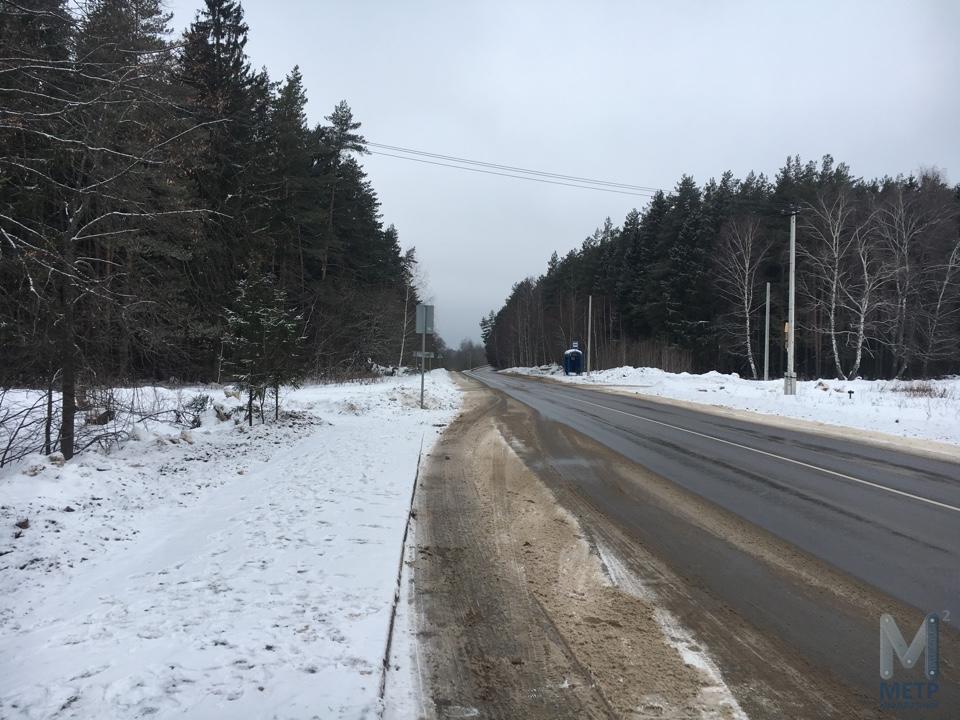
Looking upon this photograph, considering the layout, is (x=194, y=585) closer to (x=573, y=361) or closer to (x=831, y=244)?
(x=831, y=244)

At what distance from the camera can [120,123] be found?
6957 mm

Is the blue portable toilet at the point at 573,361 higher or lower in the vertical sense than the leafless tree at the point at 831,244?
lower

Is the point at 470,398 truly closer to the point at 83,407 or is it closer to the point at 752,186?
the point at 83,407

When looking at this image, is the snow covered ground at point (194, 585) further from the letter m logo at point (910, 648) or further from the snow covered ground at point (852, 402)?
the snow covered ground at point (852, 402)

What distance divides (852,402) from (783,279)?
32.5 meters

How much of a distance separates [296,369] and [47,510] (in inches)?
301

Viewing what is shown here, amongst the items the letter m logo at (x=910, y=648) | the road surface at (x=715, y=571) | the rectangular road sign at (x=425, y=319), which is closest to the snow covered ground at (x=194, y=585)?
the road surface at (x=715, y=571)

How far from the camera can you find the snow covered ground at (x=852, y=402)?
1473 cm

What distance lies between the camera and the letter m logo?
3338 mm

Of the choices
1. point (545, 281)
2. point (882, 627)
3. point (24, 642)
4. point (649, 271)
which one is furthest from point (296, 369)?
point (545, 281)

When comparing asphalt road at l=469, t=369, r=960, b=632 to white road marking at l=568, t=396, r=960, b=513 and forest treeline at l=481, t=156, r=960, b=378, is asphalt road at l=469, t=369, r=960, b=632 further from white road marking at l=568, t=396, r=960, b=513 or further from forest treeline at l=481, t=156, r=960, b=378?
forest treeline at l=481, t=156, r=960, b=378

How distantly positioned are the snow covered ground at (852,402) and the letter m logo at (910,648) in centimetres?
1200

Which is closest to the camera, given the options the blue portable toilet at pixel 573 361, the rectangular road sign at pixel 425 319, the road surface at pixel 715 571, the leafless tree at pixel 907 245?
the road surface at pixel 715 571

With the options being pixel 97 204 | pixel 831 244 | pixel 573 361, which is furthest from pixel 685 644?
pixel 573 361
